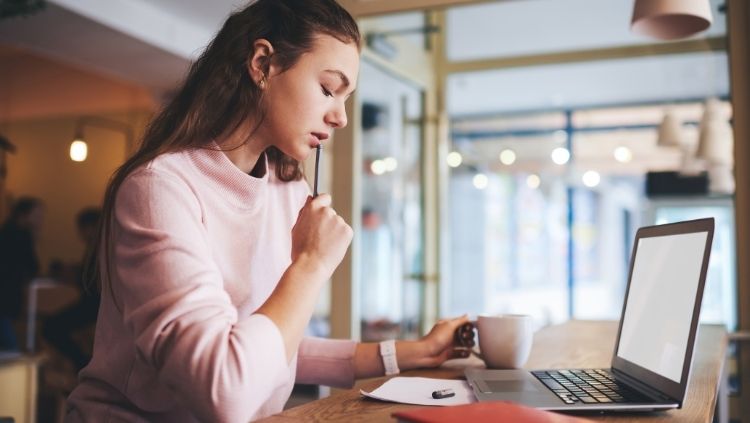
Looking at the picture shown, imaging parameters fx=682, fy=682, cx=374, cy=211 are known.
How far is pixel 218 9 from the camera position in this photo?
5.05 meters

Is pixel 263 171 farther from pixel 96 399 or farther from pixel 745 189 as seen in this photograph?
pixel 745 189

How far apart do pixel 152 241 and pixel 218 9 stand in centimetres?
451

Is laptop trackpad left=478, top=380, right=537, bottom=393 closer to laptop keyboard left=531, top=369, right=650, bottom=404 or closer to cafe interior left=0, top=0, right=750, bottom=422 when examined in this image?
laptop keyboard left=531, top=369, right=650, bottom=404

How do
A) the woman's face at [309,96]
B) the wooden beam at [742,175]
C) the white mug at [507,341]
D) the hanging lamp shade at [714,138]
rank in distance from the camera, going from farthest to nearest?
the hanging lamp shade at [714,138] → the wooden beam at [742,175] → the white mug at [507,341] → the woman's face at [309,96]

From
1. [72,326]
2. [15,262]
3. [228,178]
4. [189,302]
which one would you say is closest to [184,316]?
[189,302]

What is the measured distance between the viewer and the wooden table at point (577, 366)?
878 millimetres

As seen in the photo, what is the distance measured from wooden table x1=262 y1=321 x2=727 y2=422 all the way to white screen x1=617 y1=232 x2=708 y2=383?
0.08 metres

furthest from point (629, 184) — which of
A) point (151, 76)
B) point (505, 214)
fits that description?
point (151, 76)

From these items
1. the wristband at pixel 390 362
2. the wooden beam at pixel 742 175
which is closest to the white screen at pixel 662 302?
the wristband at pixel 390 362

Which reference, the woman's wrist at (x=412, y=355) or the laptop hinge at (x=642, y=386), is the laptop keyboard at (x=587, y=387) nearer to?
the laptop hinge at (x=642, y=386)

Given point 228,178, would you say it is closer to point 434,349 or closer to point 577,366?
point 434,349

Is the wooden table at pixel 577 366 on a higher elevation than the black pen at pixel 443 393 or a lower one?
lower

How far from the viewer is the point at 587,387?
39.1 inches

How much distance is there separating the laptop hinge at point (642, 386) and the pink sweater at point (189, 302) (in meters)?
0.49
